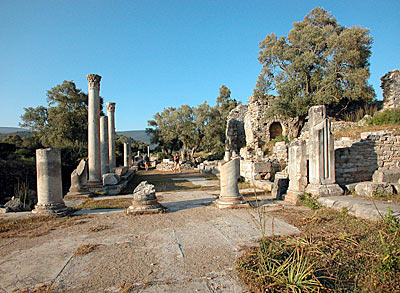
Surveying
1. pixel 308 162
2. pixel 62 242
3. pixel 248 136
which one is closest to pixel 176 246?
pixel 62 242

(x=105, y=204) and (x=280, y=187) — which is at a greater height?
(x=280, y=187)

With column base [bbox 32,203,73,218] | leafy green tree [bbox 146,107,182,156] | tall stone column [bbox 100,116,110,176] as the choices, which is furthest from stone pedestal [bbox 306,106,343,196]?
leafy green tree [bbox 146,107,182,156]

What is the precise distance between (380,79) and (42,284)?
81.4 ft

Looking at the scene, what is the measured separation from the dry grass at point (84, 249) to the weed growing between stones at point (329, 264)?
248 cm

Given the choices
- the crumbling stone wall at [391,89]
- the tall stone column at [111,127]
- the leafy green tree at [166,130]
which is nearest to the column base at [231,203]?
the tall stone column at [111,127]

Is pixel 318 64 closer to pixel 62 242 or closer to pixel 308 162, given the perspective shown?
pixel 308 162

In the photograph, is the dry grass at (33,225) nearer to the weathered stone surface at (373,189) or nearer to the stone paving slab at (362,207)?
the stone paving slab at (362,207)

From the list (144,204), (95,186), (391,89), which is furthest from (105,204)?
(391,89)

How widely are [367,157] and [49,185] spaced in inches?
426

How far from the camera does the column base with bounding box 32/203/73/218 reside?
6824 millimetres

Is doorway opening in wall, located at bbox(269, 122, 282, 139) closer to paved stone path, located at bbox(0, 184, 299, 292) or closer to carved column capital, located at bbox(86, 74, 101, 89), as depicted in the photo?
carved column capital, located at bbox(86, 74, 101, 89)

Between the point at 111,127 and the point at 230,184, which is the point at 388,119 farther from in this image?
the point at 111,127

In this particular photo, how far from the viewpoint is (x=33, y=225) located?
6.07m

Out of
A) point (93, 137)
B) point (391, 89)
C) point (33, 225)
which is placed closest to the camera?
point (33, 225)
